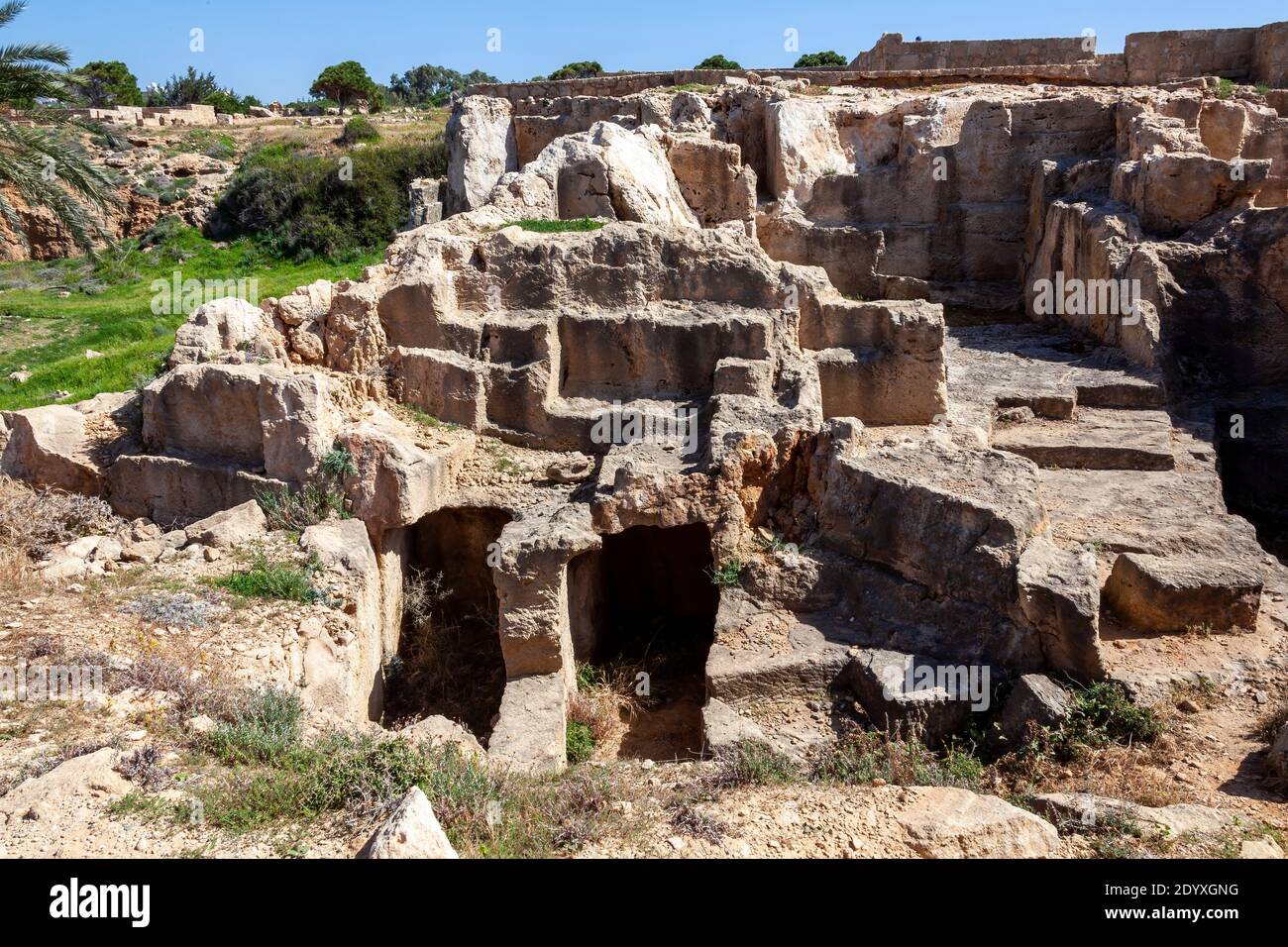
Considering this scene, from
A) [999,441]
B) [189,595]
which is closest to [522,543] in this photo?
[189,595]

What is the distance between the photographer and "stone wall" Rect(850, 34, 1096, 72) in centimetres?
1997

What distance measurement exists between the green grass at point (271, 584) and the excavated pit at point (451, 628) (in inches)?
50.9

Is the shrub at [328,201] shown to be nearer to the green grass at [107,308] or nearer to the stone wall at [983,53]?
the green grass at [107,308]

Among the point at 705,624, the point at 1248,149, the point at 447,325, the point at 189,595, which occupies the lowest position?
the point at 705,624

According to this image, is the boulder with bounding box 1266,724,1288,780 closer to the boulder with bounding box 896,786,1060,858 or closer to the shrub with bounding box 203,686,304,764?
the boulder with bounding box 896,786,1060,858

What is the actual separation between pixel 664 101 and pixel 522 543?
35.8 ft

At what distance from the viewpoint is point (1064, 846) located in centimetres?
451

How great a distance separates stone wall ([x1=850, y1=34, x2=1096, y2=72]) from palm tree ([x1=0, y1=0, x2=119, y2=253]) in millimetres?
15736

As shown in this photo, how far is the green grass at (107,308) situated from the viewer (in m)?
12.2

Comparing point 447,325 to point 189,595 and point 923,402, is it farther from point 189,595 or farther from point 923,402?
point 923,402

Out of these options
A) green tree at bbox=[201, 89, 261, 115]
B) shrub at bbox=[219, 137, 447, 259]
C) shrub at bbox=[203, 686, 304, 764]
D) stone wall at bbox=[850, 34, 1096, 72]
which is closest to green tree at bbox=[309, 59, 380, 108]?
green tree at bbox=[201, 89, 261, 115]

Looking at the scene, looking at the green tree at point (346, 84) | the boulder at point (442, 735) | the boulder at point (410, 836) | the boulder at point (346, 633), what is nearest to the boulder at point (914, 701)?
the boulder at point (442, 735)

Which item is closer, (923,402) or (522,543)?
(522,543)

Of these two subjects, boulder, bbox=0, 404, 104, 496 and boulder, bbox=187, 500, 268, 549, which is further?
boulder, bbox=0, 404, 104, 496
